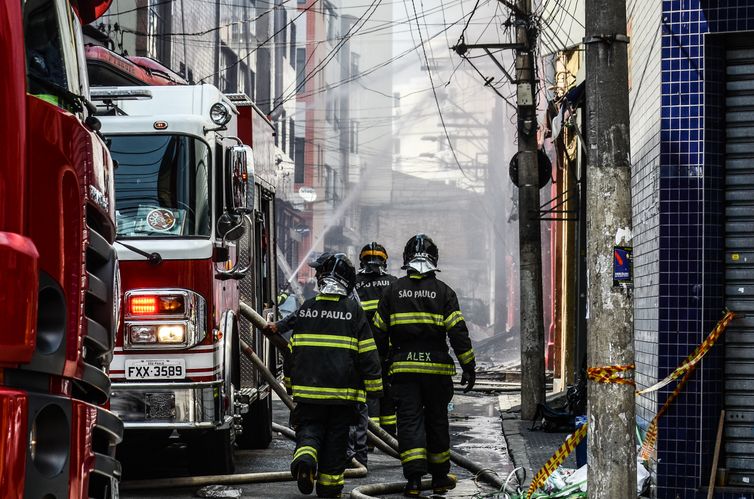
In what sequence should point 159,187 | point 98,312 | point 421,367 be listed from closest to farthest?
1. point 98,312
2. point 159,187
3. point 421,367

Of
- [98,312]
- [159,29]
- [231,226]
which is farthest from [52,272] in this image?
[159,29]

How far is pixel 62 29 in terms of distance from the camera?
4.22 meters

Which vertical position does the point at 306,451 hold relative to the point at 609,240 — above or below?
below

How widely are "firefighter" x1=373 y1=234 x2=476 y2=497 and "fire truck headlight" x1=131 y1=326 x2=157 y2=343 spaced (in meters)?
1.93

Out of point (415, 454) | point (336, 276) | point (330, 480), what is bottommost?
point (330, 480)

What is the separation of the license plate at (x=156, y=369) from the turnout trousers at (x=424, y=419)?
1.75m

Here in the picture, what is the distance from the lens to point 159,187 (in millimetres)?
8703

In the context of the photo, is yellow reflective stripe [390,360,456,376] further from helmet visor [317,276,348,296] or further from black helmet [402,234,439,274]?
helmet visor [317,276,348,296]

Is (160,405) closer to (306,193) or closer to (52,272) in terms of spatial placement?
(52,272)

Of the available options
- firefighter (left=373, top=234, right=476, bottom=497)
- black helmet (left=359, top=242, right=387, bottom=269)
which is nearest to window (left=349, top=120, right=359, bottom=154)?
black helmet (left=359, top=242, right=387, bottom=269)

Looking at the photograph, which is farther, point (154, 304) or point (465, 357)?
point (465, 357)

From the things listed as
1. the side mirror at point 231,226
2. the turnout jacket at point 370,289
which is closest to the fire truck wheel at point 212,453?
the side mirror at point 231,226

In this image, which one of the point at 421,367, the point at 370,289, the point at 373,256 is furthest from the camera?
the point at 373,256

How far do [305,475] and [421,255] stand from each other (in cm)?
202
